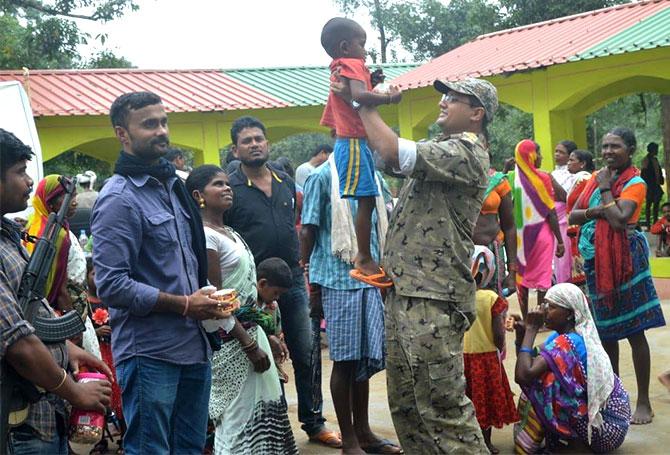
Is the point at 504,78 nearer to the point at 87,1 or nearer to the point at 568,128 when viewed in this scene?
the point at 568,128

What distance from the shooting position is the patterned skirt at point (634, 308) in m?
6.00

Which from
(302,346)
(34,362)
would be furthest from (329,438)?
(34,362)

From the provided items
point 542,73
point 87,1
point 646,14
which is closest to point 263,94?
point 87,1

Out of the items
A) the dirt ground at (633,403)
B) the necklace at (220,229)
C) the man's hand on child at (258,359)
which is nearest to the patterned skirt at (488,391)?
the dirt ground at (633,403)

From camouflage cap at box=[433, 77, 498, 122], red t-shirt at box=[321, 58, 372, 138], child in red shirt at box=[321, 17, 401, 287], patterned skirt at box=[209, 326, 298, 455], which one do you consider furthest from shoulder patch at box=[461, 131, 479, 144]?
patterned skirt at box=[209, 326, 298, 455]

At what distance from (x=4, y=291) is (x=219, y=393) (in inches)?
83.2

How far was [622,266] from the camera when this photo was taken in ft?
19.7

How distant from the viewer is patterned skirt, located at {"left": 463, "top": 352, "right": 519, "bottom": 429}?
5.34m

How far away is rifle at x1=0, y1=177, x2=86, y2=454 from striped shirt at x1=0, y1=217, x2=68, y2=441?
37 millimetres

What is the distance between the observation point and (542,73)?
14320mm

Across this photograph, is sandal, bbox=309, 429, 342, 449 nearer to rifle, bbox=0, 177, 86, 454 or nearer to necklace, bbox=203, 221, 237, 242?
necklace, bbox=203, 221, 237, 242

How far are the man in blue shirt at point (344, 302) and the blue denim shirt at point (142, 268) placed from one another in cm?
172

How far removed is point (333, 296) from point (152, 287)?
6.58 feet

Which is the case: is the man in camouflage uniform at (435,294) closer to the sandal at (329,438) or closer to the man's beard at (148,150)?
the man's beard at (148,150)
